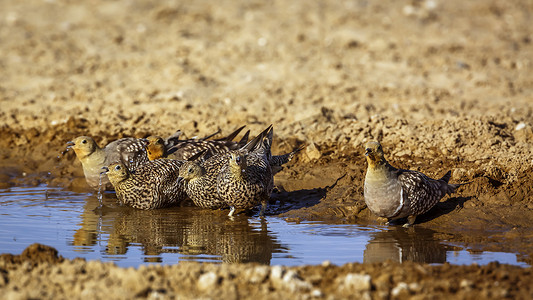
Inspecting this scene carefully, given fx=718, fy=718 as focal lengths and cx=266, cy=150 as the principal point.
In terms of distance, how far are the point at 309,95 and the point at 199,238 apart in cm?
567

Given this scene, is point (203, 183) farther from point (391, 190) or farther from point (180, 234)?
point (391, 190)

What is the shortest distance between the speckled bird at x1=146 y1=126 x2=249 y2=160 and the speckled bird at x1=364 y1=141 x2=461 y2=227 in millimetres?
2857

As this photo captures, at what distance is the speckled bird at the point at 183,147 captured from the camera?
9.55m

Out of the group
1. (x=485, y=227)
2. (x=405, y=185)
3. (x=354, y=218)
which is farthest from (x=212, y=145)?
(x=485, y=227)

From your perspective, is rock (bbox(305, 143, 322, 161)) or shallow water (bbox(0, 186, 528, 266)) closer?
shallow water (bbox(0, 186, 528, 266))

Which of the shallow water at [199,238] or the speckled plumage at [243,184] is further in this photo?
the speckled plumage at [243,184]

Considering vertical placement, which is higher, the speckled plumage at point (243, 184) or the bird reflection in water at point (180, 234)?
the speckled plumage at point (243, 184)

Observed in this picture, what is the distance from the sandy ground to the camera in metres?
7.85

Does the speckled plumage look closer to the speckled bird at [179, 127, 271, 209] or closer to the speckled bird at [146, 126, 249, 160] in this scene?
the speckled bird at [179, 127, 271, 209]

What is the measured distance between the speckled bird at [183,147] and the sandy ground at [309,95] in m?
0.94

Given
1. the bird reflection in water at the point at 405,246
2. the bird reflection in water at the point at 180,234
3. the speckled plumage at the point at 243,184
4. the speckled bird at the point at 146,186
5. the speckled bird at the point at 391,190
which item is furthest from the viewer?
the speckled bird at the point at 146,186

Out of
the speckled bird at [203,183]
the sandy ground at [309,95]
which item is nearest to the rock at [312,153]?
the sandy ground at [309,95]

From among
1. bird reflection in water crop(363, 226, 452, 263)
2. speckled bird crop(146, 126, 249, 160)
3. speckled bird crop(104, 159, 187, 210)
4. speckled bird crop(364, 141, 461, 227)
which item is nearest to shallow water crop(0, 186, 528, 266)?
bird reflection in water crop(363, 226, 452, 263)

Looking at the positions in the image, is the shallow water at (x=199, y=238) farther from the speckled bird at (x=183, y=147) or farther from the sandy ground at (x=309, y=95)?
the speckled bird at (x=183, y=147)
